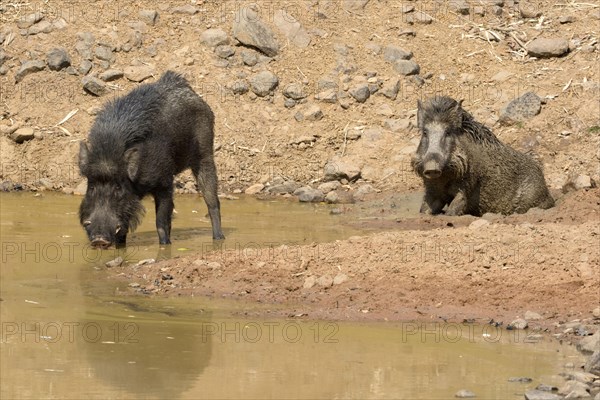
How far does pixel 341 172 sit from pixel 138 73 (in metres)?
4.24

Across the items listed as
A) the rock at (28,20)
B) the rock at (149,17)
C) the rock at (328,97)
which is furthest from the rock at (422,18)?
the rock at (28,20)

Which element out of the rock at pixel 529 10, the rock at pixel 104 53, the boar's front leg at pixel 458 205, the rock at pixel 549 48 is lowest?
the boar's front leg at pixel 458 205

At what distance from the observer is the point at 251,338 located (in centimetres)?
1016

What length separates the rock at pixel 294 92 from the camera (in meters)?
20.9

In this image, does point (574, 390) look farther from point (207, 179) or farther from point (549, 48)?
point (549, 48)

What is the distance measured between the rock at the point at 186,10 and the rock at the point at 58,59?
2.27 m

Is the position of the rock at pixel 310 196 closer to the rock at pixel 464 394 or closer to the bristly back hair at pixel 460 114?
the bristly back hair at pixel 460 114

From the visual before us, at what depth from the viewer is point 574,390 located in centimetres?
849

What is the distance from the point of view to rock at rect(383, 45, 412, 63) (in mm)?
21719

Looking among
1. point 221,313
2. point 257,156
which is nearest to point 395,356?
point 221,313

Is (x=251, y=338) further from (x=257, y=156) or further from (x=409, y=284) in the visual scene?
(x=257, y=156)

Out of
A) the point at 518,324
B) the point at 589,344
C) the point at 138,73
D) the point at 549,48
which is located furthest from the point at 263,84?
the point at 589,344

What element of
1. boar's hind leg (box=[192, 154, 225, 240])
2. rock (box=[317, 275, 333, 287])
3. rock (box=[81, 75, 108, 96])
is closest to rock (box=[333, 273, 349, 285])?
rock (box=[317, 275, 333, 287])

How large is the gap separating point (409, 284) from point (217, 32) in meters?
11.0
